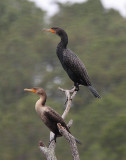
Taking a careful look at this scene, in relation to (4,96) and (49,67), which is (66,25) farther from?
(4,96)

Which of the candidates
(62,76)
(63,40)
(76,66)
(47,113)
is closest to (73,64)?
(76,66)

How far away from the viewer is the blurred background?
2042 cm

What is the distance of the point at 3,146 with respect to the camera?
20781 mm

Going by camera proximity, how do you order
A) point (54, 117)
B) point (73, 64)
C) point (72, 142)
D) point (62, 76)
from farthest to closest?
point (62, 76) → point (73, 64) → point (54, 117) → point (72, 142)

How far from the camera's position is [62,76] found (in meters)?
27.5

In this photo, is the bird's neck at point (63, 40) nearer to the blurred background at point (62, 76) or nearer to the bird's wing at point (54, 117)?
the bird's wing at point (54, 117)

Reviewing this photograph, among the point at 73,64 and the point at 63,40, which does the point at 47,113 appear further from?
the point at 63,40

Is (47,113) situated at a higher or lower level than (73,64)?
lower

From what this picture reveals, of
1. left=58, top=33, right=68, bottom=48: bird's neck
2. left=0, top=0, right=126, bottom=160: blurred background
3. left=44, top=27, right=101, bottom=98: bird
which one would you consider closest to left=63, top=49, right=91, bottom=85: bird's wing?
left=44, top=27, right=101, bottom=98: bird

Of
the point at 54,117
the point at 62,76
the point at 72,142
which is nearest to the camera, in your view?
the point at 72,142

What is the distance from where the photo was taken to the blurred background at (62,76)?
2042 centimetres

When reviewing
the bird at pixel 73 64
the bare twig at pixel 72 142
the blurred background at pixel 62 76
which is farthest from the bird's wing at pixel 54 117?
the blurred background at pixel 62 76

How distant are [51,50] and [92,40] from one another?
332cm

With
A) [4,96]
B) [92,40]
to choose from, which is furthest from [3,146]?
[92,40]
